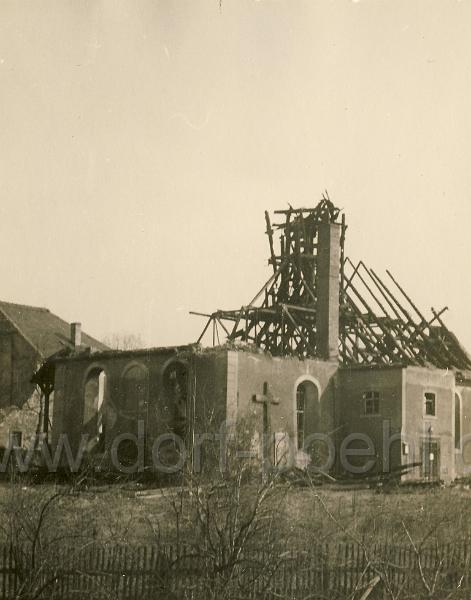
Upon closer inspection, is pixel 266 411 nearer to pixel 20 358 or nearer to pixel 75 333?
pixel 75 333

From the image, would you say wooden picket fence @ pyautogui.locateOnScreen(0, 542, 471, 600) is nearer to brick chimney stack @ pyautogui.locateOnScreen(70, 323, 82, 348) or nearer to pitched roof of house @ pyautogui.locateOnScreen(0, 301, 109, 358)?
pitched roof of house @ pyautogui.locateOnScreen(0, 301, 109, 358)

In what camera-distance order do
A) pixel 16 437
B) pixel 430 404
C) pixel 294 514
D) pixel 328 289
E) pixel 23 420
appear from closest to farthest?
1. pixel 294 514
2. pixel 430 404
3. pixel 328 289
4. pixel 16 437
5. pixel 23 420

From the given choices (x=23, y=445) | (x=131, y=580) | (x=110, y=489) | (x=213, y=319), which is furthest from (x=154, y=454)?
(x=131, y=580)

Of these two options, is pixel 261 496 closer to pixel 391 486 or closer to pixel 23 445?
pixel 391 486

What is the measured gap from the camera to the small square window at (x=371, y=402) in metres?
33.1

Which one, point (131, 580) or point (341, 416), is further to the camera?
Answer: point (341, 416)

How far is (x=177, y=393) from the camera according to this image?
30.8 metres

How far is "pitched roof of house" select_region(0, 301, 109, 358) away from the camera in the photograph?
44.1 metres

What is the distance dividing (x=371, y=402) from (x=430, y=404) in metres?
2.47

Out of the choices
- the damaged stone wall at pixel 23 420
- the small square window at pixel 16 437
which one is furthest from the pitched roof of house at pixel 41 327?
the small square window at pixel 16 437

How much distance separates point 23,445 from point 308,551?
93.2 feet

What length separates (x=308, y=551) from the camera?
15094 millimetres

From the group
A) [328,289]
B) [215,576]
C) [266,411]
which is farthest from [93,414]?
[215,576]

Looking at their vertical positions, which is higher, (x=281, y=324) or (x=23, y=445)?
(x=281, y=324)
